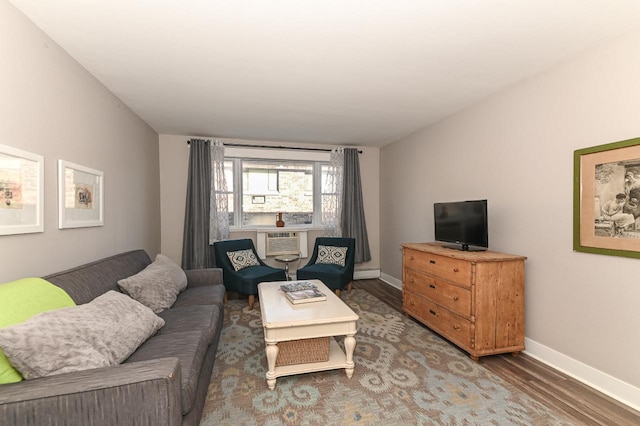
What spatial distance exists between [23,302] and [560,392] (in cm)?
327

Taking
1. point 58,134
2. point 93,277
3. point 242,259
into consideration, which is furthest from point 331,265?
point 58,134

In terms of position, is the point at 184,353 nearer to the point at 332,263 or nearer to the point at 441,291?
the point at 441,291

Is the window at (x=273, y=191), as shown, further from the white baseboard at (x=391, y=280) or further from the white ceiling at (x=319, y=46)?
the white ceiling at (x=319, y=46)

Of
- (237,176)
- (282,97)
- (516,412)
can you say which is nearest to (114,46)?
(282,97)

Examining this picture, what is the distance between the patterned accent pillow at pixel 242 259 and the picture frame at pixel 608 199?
3.72 metres

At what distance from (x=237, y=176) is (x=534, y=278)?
4.23m

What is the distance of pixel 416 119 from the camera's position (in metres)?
3.88

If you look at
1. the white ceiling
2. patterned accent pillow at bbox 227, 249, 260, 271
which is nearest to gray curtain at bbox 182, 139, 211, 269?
patterned accent pillow at bbox 227, 249, 260, 271

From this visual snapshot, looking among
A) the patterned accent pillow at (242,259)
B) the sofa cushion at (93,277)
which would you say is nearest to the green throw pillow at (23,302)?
the sofa cushion at (93,277)

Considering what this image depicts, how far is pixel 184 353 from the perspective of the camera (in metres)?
1.72

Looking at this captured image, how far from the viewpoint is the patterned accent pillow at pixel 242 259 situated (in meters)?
4.27

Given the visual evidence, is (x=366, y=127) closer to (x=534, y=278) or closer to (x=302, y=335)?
(x=534, y=278)

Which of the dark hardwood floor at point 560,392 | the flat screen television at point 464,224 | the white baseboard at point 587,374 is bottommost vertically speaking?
the dark hardwood floor at point 560,392

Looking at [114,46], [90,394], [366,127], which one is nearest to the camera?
[90,394]
